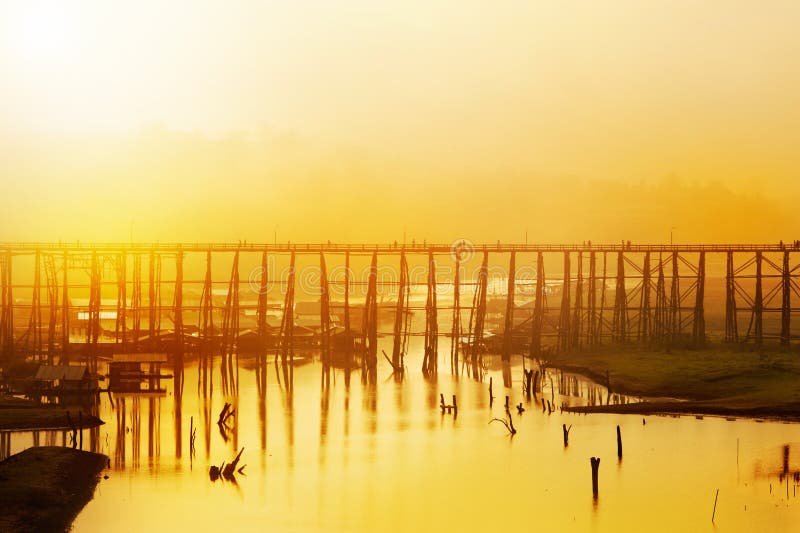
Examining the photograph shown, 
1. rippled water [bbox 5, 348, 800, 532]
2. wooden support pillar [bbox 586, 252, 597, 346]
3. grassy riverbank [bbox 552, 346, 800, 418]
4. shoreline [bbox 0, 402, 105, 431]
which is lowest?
rippled water [bbox 5, 348, 800, 532]

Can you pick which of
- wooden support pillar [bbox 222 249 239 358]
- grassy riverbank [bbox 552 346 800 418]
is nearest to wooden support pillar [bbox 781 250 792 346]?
grassy riverbank [bbox 552 346 800 418]

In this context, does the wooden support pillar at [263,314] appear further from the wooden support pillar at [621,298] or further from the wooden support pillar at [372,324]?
the wooden support pillar at [621,298]

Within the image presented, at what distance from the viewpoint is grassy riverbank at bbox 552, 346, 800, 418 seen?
4175 centimetres

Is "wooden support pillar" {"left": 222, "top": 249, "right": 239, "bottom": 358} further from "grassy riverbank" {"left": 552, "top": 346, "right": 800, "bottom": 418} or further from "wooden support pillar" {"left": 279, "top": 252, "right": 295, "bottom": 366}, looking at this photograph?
"grassy riverbank" {"left": 552, "top": 346, "right": 800, "bottom": 418}

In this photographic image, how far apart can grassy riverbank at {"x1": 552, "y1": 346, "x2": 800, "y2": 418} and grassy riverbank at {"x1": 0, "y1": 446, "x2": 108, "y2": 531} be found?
20218 millimetres

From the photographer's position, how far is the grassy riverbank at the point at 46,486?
2562 cm

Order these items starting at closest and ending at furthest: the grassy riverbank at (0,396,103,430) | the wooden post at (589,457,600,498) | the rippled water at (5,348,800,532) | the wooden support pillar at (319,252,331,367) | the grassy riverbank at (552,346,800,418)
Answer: the rippled water at (5,348,800,532)
the wooden post at (589,457,600,498)
the grassy riverbank at (0,396,103,430)
the grassy riverbank at (552,346,800,418)
the wooden support pillar at (319,252,331,367)

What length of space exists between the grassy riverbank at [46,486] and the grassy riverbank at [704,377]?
20218 millimetres

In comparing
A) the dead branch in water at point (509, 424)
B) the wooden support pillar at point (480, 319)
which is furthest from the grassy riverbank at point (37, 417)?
the wooden support pillar at point (480, 319)

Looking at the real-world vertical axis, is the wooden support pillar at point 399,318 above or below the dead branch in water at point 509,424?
above

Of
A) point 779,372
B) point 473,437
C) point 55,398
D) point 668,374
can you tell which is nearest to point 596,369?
point 668,374

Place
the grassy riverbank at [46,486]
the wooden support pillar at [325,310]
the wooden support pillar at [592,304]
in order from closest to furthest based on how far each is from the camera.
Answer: the grassy riverbank at [46,486] → the wooden support pillar at [325,310] → the wooden support pillar at [592,304]

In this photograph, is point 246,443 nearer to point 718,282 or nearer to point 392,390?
point 392,390

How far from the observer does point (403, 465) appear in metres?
33.3
